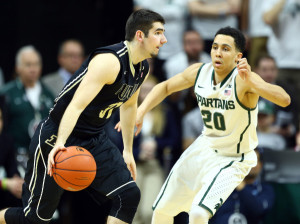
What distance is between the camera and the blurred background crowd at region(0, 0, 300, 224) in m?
8.67

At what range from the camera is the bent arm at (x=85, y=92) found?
19.4 feet

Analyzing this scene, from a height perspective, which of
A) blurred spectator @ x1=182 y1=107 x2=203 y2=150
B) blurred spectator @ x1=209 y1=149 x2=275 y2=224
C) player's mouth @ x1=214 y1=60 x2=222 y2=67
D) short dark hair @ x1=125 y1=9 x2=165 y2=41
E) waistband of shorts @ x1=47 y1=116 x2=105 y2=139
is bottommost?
blurred spectator @ x1=209 y1=149 x2=275 y2=224

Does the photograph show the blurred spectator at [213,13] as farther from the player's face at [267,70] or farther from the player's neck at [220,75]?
the player's neck at [220,75]

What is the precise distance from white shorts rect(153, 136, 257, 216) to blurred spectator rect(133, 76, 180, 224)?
2.01 m

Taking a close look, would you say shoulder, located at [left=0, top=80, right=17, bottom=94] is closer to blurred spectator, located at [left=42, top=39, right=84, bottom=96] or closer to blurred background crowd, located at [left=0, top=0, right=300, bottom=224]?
blurred background crowd, located at [left=0, top=0, right=300, bottom=224]

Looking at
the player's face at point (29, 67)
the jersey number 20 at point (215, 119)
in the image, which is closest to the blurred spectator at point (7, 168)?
the player's face at point (29, 67)

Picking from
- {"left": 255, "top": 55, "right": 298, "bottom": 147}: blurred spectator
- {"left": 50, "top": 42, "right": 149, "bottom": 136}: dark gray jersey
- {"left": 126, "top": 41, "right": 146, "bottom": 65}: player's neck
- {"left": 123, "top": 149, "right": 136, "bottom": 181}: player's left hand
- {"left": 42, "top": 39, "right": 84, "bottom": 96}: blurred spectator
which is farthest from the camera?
{"left": 42, "top": 39, "right": 84, "bottom": 96}: blurred spectator

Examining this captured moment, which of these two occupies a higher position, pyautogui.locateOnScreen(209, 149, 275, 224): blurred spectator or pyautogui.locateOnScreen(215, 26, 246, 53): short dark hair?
pyautogui.locateOnScreen(215, 26, 246, 53): short dark hair

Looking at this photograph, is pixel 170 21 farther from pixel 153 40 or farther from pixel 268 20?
pixel 153 40

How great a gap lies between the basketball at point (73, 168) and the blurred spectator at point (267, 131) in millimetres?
3670

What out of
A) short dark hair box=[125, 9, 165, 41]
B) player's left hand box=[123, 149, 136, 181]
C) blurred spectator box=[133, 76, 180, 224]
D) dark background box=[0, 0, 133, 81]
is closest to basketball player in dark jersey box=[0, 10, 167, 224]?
short dark hair box=[125, 9, 165, 41]

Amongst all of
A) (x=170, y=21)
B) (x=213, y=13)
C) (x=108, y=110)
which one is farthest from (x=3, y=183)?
(x=213, y=13)

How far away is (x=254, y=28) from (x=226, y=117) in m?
3.72

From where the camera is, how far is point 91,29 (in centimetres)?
1118
